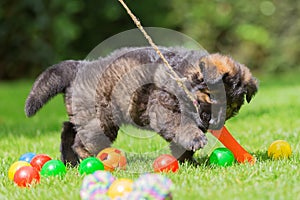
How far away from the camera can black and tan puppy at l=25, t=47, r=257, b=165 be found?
3.93 m

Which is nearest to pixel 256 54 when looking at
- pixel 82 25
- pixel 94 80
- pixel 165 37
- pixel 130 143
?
pixel 165 37

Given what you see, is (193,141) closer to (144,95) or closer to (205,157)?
(144,95)

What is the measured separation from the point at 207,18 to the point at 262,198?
49.3 ft

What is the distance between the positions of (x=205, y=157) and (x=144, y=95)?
2.85 ft

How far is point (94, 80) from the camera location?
4.43m

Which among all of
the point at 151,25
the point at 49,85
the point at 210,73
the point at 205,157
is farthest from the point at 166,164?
the point at 151,25

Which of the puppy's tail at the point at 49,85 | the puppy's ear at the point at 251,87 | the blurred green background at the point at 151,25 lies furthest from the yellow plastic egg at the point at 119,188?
the blurred green background at the point at 151,25

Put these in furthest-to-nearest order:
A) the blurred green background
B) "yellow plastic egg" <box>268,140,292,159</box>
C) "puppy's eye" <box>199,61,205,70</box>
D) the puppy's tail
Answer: the blurred green background → the puppy's tail → "yellow plastic egg" <box>268,140,292,159</box> → "puppy's eye" <box>199,61,205,70</box>

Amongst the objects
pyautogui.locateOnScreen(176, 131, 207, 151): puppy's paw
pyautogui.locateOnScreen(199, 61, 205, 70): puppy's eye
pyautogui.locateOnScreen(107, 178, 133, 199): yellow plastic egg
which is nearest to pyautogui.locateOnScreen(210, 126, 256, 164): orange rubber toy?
pyautogui.locateOnScreen(176, 131, 207, 151): puppy's paw

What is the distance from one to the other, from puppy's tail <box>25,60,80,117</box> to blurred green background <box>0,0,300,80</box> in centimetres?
1082

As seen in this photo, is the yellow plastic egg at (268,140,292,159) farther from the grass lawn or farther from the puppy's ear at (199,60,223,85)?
the puppy's ear at (199,60,223,85)

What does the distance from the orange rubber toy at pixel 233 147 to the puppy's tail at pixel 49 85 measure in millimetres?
1345

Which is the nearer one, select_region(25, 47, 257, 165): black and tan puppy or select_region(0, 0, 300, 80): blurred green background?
select_region(25, 47, 257, 165): black and tan puppy

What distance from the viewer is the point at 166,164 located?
386 centimetres
